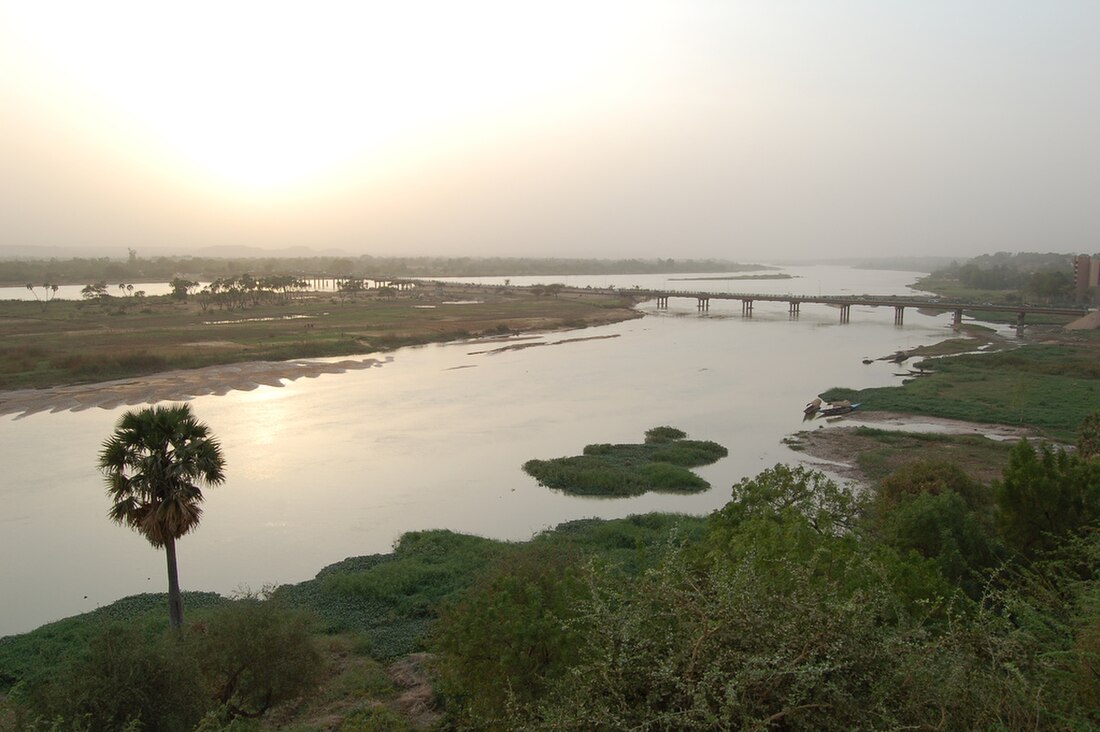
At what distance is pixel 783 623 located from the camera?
5574 millimetres

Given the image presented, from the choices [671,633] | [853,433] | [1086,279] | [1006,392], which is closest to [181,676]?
[671,633]

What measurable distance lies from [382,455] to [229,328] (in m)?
40.9

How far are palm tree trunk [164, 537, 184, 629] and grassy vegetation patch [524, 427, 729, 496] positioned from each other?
13.5 meters

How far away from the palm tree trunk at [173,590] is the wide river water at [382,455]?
4.78 metres

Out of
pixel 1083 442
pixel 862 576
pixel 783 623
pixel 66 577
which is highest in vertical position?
pixel 783 623

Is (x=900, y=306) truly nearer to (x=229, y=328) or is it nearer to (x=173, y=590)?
(x=229, y=328)

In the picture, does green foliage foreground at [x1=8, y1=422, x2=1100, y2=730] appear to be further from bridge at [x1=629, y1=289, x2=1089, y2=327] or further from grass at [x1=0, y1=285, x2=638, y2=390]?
bridge at [x1=629, y1=289, x2=1089, y2=327]

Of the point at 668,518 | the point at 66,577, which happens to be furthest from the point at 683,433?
the point at 66,577

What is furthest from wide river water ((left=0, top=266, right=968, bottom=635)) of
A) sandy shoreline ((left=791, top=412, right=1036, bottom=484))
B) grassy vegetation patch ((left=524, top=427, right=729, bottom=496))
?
sandy shoreline ((left=791, top=412, right=1036, bottom=484))

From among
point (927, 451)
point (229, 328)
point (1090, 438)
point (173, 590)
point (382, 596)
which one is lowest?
point (927, 451)

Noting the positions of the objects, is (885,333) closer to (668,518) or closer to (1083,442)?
(1083,442)

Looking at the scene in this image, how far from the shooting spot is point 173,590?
41.8 feet

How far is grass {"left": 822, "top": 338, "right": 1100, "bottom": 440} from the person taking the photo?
3369cm

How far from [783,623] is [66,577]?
61.5 feet
